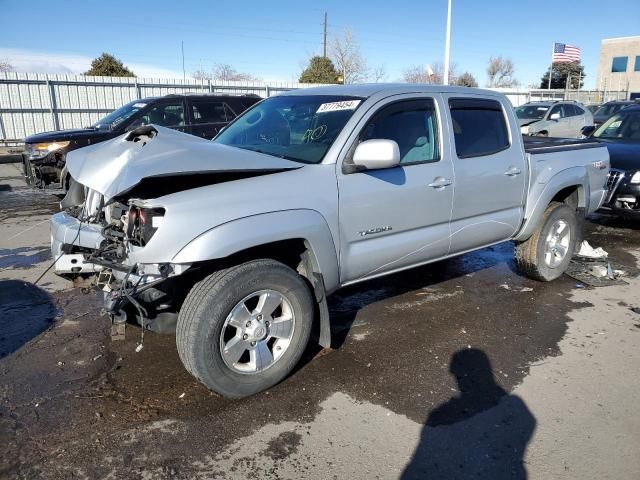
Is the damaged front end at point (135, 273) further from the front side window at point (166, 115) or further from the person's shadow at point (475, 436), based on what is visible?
the front side window at point (166, 115)

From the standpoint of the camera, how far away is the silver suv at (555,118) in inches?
629

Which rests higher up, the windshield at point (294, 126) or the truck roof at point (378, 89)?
the truck roof at point (378, 89)

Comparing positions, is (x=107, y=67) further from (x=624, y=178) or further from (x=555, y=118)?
(x=624, y=178)

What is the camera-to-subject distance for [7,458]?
2.64 m

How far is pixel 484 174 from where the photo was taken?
4359 mm

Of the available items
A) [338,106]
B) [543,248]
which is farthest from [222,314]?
[543,248]

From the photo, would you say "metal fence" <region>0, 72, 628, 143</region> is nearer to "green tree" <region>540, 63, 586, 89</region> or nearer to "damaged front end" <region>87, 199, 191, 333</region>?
"damaged front end" <region>87, 199, 191, 333</region>

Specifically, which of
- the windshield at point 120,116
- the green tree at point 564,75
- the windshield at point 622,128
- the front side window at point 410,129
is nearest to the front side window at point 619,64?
the green tree at point 564,75

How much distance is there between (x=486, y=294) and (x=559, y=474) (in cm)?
267

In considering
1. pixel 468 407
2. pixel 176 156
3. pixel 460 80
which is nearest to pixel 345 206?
pixel 176 156

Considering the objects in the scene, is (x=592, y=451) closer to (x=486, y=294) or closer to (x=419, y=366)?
(x=419, y=366)

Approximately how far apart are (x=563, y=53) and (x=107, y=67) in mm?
32106

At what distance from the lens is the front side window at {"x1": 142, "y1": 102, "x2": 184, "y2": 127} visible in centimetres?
928

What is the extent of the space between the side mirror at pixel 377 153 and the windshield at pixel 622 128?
22.0 ft
